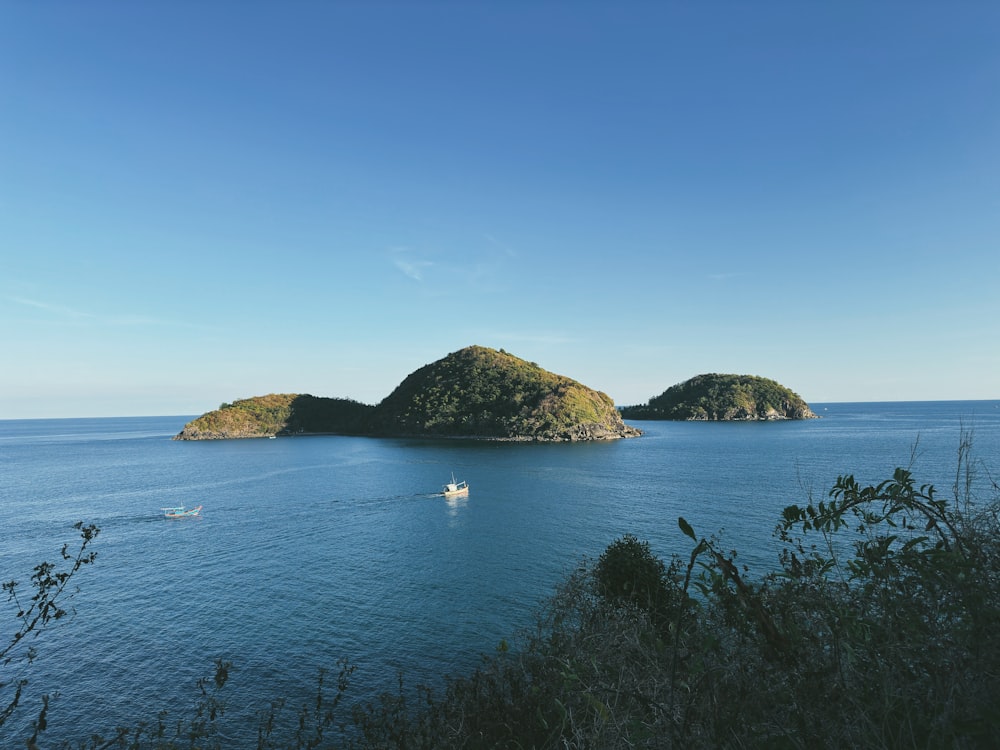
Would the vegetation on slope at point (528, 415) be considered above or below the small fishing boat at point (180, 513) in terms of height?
above

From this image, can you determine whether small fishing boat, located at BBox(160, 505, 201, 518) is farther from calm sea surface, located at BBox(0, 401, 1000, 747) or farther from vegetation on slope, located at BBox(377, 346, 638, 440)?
vegetation on slope, located at BBox(377, 346, 638, 440)

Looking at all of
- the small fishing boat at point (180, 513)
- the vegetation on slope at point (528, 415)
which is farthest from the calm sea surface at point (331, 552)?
Result: the vegetation on slope at point (528, 415)

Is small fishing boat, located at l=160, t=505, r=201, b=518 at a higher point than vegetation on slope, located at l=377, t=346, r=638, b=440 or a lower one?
lower

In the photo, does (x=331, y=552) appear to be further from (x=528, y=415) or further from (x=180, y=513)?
(x=528, y=415)

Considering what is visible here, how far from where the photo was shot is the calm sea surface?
28.5 meters

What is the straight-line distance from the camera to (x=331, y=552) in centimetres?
5084

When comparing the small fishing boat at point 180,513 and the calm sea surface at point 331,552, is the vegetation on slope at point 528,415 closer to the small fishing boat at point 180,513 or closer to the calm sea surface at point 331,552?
the calm sea surface at point 331,552

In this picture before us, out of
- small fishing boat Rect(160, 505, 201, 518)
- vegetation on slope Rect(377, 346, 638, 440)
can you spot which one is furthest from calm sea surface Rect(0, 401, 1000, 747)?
vegetation on slope Rect(377, 346, 638, 440)

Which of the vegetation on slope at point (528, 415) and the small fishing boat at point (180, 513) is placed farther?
the vegetation on slope at point (528, 415)

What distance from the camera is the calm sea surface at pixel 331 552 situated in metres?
28.5

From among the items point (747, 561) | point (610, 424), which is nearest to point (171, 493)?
point (747, 561)

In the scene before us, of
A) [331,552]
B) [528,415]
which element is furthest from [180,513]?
[528,415]

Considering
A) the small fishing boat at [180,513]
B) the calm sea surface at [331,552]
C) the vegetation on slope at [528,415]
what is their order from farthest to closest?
the vegetation on slope at [528,415] → the small fishing boat at [180,513] → the calm sea surface at [331,552]

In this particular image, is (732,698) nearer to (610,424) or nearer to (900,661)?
(900,661)
